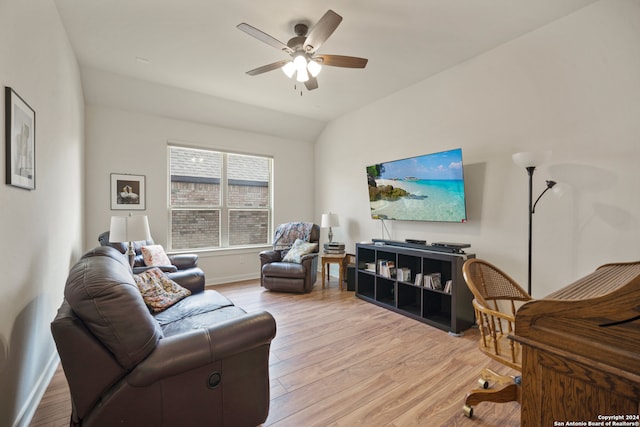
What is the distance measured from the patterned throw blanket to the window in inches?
26.3

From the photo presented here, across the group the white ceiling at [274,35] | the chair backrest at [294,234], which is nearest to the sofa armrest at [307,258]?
the chair backrest at [294,234]

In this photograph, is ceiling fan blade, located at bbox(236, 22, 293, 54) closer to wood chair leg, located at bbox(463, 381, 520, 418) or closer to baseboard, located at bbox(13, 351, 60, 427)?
baseboard, located at bbox(13, 351, 60, 427)

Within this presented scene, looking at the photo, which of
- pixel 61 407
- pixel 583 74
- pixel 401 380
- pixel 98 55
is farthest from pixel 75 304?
pixel 583 74

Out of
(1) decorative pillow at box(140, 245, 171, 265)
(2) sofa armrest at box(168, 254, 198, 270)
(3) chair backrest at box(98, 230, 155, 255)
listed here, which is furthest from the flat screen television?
(3) chair backrest at box(98, 230, 155, 255)

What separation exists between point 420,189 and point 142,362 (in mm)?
3203

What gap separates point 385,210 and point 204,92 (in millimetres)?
3215

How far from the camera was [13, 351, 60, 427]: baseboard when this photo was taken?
1591mm

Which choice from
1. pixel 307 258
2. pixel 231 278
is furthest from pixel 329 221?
pixel 231 278

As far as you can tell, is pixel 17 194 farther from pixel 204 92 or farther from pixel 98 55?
pixel 204 92

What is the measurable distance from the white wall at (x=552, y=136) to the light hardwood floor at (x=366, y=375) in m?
1.17

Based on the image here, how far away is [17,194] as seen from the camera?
1.60 metres

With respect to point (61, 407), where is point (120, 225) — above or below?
above

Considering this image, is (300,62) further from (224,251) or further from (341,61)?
(224,251)

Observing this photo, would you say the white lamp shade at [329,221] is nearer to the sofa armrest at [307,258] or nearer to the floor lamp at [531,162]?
the sofa armrest at [307,258]
